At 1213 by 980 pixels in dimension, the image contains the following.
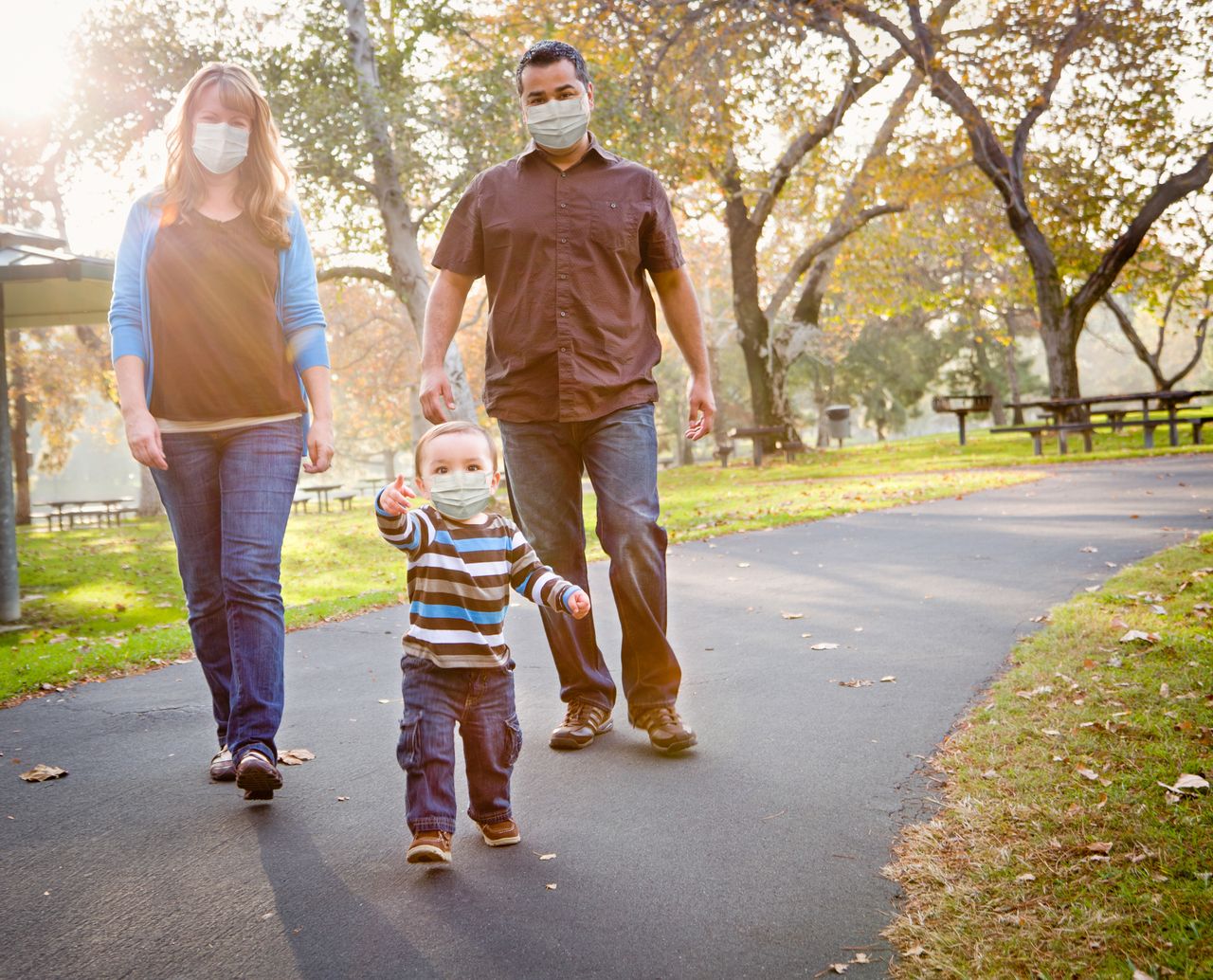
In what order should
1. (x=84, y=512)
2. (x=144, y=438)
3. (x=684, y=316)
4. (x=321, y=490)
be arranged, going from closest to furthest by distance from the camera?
(x=144, y=438) < (x=684, y=316) < (x=84, y=512) < (x=321, y=490)

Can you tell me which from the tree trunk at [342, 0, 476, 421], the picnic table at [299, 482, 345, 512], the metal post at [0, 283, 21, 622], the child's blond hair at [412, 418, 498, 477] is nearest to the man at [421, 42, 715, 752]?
the child's blond hair at [412, 418, 498, 477]

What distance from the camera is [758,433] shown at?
2292 cm

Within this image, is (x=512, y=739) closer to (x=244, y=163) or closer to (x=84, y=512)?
(x=244, y=163)

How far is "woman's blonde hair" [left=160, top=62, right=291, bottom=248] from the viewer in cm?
353

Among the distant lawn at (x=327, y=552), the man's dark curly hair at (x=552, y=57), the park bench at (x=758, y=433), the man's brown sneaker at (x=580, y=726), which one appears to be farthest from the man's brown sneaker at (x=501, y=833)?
the park bench at (x=758, y=433)

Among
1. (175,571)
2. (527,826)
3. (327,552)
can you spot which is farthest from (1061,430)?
(527,826)

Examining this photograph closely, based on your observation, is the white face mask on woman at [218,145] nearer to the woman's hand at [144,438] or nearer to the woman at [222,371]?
the woman at [222,371]

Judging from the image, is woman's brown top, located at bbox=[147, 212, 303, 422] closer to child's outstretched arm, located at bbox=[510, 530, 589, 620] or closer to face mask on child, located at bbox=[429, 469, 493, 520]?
face mask on child, located at bbox=[429, 469, 493, 520]

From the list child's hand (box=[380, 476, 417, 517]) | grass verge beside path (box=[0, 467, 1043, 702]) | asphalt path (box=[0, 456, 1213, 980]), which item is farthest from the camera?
grass verge beside path (box=[0, 467, 1043, 702])

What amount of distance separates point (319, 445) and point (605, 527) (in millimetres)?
1061

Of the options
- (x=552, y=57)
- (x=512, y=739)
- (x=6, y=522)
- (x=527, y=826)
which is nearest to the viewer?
(x=512, y=739)

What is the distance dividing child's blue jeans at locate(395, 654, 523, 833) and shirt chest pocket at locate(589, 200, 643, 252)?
5.41 ft

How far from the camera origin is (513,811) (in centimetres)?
334

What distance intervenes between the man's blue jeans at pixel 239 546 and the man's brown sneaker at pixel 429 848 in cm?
76
